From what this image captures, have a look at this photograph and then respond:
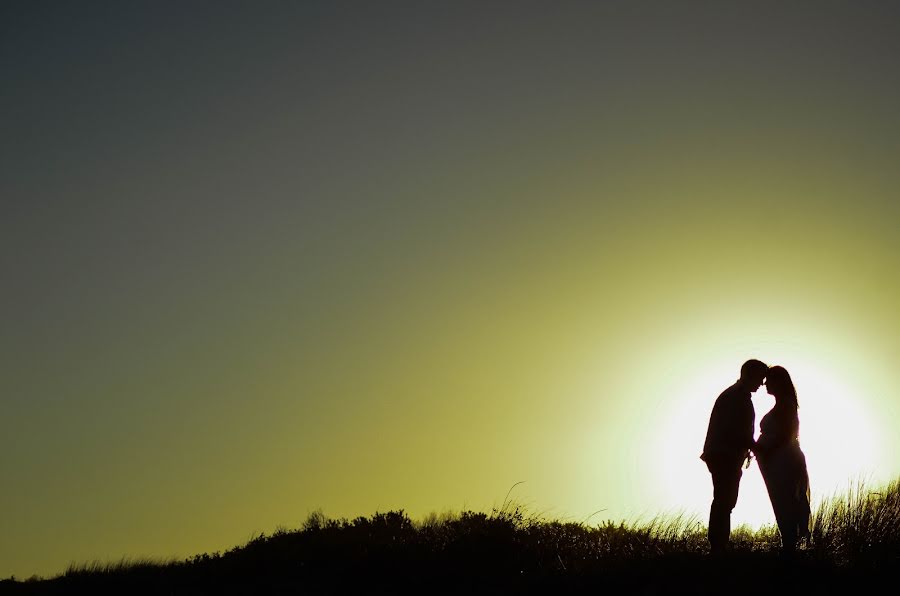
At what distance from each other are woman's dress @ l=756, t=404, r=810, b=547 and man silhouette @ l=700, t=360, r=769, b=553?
Answer: 0.79 feet

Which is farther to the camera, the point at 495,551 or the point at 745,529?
the point at 745,529

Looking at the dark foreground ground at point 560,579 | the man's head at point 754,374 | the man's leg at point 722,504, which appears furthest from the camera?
the man's head at point 754,374

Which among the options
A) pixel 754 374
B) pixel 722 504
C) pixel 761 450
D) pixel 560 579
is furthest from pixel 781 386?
pixel 560 579

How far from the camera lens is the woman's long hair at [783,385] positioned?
12.7 meters

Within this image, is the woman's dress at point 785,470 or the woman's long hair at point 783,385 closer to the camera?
the woman's dress at point 785,470

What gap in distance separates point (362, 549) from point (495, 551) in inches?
83.5

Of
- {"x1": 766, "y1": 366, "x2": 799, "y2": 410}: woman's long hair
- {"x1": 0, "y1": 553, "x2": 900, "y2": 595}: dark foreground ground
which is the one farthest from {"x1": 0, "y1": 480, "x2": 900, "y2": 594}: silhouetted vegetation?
{"x1": 766, "y1": 366, "x2": 799, "y2": 410}: woman's long hair

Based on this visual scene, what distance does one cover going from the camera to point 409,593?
1202 cm

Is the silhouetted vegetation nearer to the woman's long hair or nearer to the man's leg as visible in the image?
the man's leg

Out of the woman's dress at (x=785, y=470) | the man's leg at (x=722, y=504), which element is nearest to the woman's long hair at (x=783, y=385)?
the woman's dress at (x=785, y=470)

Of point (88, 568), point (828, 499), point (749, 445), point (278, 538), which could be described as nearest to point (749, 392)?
point (749, 445)

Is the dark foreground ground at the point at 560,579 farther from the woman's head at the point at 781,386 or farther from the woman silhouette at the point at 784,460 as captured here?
the woman's head at the point at 781,386

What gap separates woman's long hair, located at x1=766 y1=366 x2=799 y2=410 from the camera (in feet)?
41.7

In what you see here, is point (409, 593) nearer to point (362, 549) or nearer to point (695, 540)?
point (362, 549)
